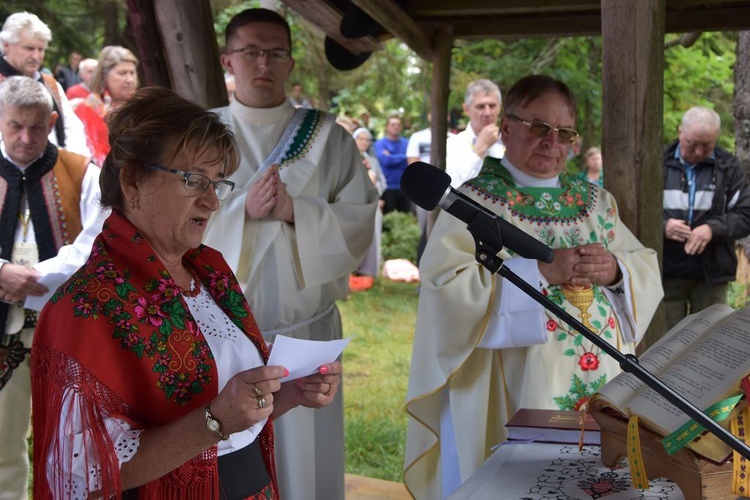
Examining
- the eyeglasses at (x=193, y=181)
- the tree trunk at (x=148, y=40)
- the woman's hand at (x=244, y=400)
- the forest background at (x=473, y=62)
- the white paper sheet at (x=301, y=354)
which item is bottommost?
the woman's hand at (x=244, y=400)

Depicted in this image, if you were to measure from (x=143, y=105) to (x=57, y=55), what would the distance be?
11.7 metres

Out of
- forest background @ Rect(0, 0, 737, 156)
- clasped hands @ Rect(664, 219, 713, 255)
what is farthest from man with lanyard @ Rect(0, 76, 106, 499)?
forest background @ Rect(0, 0, 737, 156)

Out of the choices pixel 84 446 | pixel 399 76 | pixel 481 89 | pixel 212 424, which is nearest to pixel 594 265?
pixel 212 424

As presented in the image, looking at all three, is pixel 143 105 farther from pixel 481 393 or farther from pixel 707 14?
pixel 707 14

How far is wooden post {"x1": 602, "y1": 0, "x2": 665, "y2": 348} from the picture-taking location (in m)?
3.28

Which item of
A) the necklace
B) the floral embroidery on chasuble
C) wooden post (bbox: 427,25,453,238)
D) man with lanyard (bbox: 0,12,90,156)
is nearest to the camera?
the necklace

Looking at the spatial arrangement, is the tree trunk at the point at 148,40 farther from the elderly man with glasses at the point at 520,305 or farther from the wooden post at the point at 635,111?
the wooden post at the point at 635,111

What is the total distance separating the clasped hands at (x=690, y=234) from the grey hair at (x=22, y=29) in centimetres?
438

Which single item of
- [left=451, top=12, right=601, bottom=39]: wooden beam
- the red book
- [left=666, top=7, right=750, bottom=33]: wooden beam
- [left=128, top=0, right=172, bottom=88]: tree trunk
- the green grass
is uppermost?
[left=451, top=12, right=601, bottom=39]: wooden beam

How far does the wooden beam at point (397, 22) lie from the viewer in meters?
4.11

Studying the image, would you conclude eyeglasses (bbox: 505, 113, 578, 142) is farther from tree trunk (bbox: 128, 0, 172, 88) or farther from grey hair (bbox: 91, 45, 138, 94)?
grey hair (bbox: 91, 45, 138, 94)

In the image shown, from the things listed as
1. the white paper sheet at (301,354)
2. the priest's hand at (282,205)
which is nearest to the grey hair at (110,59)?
the priest's hand at (282,205)

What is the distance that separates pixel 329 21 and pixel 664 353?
3.22m

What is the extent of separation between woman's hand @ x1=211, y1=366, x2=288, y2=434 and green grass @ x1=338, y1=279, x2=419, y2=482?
7.19 ft
